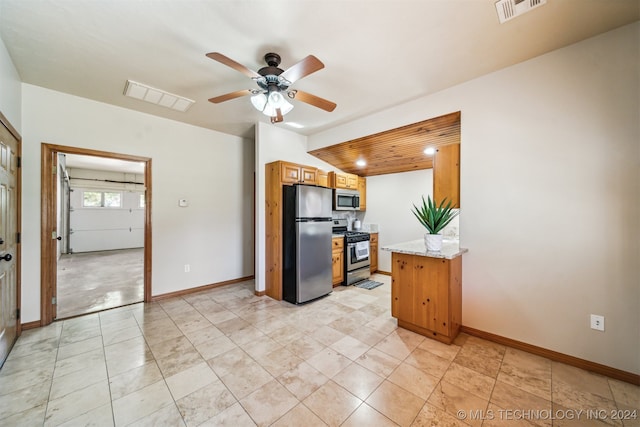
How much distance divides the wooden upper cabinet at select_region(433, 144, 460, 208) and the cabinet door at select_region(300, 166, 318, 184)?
1995mm

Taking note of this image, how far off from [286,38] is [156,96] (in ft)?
6.36

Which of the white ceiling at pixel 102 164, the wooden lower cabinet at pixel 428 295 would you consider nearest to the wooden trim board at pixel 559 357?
the wooden lower cabinet at pixel 428 295

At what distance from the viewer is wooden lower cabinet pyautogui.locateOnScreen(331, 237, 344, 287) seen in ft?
13.6

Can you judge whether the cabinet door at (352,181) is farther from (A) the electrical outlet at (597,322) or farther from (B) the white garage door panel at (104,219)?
(B) the white garage door panel at (104,219)

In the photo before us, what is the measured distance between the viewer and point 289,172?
3.71 m

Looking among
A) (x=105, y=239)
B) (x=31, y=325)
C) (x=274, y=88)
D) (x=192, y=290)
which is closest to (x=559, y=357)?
(x=274, y=88)

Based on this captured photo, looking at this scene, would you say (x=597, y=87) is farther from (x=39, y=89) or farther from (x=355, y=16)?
(x=39, y=89)

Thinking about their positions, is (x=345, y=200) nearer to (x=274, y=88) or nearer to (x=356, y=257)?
(x=356, y=257)

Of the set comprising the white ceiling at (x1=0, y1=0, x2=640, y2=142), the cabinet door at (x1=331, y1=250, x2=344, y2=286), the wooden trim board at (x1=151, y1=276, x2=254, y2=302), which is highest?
the white ceiling at (x1=0, y1=0, x2=640, y2=142)

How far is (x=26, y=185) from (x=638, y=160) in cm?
570

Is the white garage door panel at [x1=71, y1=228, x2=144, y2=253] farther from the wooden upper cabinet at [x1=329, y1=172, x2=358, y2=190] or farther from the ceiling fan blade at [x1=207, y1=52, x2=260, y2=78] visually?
the ceiling fan blade at [x1=207, y1=52, x2=260, y2=78]

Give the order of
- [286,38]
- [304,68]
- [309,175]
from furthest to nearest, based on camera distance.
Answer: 1. [309,175]
2. [286,38]
3. [304,68]

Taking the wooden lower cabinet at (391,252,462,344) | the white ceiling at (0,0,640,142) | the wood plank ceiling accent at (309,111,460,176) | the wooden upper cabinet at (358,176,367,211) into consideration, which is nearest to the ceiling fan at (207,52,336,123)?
the white ceiling at (0,0,640,142)

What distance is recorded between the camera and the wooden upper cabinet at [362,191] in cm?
533
